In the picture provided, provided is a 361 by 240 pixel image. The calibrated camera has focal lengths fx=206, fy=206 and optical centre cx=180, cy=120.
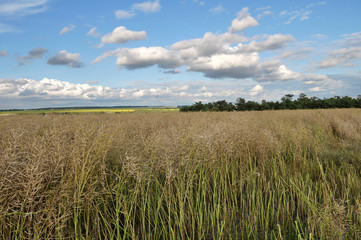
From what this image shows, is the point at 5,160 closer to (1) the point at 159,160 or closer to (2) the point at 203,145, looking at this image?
(1) the point at 159,160

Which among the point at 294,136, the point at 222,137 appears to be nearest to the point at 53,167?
the point at 222,137

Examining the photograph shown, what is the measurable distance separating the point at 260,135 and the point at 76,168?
11.9 ft

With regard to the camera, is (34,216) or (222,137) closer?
(34,216)

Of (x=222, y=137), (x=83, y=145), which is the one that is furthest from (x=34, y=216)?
(x=222, y=137)

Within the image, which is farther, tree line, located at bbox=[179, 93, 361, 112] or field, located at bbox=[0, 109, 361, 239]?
tree line, located at bbox=[179, 93, 361, 112]

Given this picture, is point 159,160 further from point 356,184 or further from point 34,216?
point 356,184

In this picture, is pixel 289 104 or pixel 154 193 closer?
pixel 154 193

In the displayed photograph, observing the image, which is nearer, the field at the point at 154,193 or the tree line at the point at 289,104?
the field at the point at 154,193

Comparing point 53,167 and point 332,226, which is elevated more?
point 53,167

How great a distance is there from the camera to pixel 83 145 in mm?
2258

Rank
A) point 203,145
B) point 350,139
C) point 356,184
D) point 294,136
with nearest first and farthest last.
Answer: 1. point 203,145
2. point 356,184
3. point 294,136
4. point 350,139

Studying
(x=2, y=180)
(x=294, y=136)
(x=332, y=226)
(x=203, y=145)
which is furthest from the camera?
(x=294, y=136)

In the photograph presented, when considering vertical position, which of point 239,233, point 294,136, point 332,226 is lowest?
point 239,233

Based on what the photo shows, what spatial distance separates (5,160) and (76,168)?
628 mm
